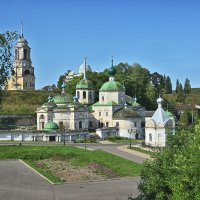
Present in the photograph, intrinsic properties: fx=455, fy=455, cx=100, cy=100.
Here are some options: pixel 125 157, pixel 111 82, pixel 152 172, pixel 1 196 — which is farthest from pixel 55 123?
pixel 152 172

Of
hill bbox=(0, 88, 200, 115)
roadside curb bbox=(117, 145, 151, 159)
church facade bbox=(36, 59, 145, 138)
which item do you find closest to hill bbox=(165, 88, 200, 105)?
hill bbox=(0, 88, 200, 115)

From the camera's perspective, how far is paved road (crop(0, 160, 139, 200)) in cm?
2852

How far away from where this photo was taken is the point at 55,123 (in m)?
65.6

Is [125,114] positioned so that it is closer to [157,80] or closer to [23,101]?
[23,101]

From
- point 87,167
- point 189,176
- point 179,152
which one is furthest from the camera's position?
point 87,167

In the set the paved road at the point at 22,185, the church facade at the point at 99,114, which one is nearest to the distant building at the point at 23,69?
the church facade at the point at 99,114

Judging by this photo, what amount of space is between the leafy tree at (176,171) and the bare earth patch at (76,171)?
A: 1410 centimetres

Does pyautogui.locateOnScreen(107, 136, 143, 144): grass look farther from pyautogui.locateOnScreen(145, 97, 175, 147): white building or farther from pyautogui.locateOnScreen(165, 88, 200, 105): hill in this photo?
pyautogui.locateOnScreen(165, 88, 200, 105): hill

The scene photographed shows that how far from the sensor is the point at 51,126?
64.1 m

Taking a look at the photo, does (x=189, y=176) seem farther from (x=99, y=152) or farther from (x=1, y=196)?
(x=99, y=152)

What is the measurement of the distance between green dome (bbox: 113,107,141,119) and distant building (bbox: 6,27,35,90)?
24870mm

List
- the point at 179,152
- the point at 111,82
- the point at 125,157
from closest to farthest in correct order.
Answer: the point at 179,152 < the point at 125,157 < the point at 111,82

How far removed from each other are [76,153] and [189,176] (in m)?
Result: 30.8

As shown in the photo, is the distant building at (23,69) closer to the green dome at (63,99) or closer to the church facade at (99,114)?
the green dome at (63,99)
